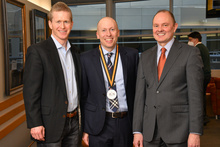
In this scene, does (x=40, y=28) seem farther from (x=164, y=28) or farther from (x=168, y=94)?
(x=168, y=94)

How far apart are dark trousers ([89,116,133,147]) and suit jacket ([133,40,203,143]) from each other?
275 mm

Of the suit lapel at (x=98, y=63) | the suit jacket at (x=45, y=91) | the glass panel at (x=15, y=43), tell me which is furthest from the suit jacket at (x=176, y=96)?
the glass panel at (x=15, y=43)

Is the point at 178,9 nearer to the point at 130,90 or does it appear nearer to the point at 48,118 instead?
the point at 130,90

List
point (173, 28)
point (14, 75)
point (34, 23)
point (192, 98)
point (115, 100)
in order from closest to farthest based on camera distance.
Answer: point (192, 98)
point (173, 28)
point (115, 100)
point (14, 75)
point (34, 23)

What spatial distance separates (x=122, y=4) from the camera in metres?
7.43

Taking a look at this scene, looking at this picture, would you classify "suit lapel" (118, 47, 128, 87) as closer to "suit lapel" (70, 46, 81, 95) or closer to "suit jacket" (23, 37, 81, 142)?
"suit lapel" (70, 46, 81, 95)

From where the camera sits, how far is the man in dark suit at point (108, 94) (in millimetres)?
2119

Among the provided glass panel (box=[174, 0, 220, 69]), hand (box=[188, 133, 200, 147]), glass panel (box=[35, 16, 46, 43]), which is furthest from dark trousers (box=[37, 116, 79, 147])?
glass panel (box=[174, 0, 220, 69])

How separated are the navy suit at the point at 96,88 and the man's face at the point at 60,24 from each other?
29 cm

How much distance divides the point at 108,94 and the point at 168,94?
556mm

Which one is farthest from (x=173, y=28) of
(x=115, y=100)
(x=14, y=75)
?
(x=14, y=75)

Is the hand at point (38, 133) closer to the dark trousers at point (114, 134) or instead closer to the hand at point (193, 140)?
the dark trousers at point (114, 134)

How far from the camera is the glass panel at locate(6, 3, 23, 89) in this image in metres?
3.20

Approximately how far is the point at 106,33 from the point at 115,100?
2.05ft
